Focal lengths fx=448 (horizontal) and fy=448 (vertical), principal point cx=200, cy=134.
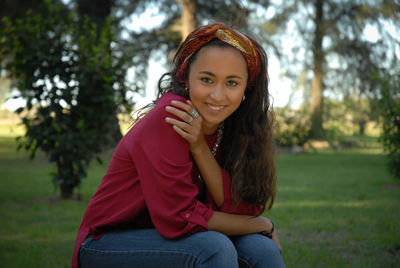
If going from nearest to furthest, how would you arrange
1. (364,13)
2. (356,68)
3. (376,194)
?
(376,194), (364,13), (356,68)

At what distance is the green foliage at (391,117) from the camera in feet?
23.4

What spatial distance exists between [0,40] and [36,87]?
0.72m

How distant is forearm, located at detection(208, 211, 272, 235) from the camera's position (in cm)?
191

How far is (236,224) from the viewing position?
198 cm

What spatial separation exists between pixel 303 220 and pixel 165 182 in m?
3.45

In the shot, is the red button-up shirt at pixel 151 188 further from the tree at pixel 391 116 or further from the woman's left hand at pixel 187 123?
the tree at pixel 391 116

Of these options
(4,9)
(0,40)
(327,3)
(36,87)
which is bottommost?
(36,87)

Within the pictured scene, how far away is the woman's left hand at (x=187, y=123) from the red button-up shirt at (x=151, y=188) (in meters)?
0.02

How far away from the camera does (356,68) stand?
646 inches

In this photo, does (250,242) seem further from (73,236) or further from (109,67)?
(109,67)

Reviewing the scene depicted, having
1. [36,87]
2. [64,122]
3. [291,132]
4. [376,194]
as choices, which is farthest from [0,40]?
[291,132]

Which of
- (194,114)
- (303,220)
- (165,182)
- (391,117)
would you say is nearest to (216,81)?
(194,114)

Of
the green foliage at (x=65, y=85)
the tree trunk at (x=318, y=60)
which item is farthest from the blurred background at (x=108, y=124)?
the tree trunk at (x=318, y=60)

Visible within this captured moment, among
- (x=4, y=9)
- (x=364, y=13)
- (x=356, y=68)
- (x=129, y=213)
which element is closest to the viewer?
(x=129, y=213)
